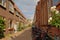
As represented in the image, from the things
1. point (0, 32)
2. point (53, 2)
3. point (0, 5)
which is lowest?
point (0, 32)

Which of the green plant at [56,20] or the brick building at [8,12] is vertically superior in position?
the brick building at [8,12]

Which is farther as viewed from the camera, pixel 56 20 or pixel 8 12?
pixel 8 12

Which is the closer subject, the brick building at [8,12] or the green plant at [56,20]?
the green plant at [56,20]

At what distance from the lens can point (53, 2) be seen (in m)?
4.05

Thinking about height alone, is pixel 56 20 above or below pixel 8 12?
below

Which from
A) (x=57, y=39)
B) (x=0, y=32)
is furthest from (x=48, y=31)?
(x=0, y=32)

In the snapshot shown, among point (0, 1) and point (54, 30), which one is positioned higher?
point (0, 1)

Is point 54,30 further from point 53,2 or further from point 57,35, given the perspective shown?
point 53,2

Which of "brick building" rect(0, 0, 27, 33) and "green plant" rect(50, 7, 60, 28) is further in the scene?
"brick building" rect(0, 0, 27, 33)

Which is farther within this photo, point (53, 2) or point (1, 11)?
point (1, 11)

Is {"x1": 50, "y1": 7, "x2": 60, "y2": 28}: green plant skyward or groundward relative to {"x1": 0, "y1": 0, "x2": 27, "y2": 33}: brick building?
groundward

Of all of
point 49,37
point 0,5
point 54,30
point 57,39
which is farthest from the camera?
point 0,5

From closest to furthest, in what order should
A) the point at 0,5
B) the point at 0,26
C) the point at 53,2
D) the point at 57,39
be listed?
the point at 57,39, the point at 53,2, the point at 0,26, the point at 0,5

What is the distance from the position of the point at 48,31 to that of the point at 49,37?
0.14 metres
